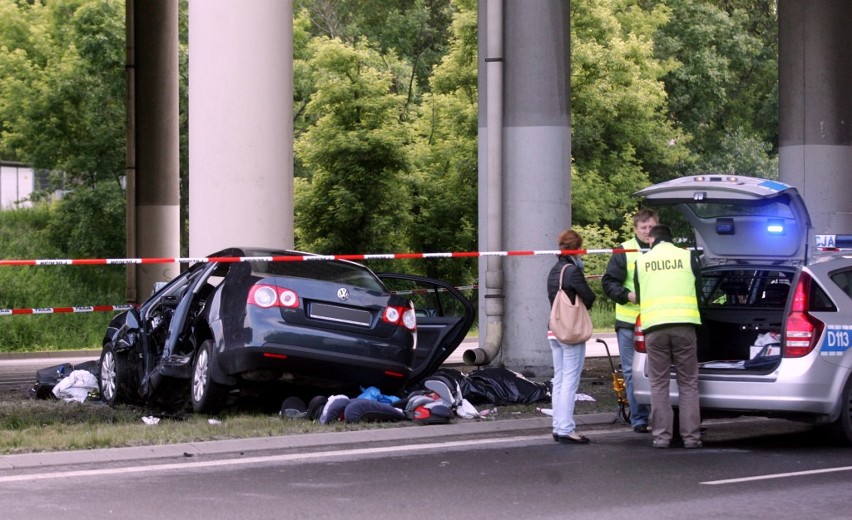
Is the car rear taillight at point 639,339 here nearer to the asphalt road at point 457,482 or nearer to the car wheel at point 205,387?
the asphalt road at point 457,482

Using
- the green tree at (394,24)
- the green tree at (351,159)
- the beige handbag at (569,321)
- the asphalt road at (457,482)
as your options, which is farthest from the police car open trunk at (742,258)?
the green tree at (394,24)

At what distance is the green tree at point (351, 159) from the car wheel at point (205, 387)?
820 inches

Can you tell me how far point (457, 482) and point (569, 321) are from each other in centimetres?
245

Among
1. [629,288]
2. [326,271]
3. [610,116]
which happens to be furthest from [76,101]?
[629,288]

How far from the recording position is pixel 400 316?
12.2m

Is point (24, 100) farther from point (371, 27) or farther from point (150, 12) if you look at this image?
point (371, 27)

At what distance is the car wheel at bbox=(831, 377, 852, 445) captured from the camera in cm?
Answer: 1100

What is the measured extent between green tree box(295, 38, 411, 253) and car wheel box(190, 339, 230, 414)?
68.4ft

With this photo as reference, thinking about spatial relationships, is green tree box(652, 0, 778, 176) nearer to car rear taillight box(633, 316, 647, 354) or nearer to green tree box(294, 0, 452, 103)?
green tree box(294, 0, 452, 103)

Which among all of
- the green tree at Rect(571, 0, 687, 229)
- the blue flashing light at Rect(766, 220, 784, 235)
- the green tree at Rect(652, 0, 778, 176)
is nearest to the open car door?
the blue flashing light at Rect(766, 220, 784, 235)

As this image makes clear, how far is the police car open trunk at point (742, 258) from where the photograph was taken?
A: 1142 cm

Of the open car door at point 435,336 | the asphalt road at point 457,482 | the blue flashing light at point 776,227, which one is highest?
the blue flashing light at point 776,227

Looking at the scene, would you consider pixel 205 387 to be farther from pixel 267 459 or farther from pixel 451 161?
pixel 451 161

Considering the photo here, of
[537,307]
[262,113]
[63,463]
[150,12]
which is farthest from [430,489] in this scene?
[150,12]
